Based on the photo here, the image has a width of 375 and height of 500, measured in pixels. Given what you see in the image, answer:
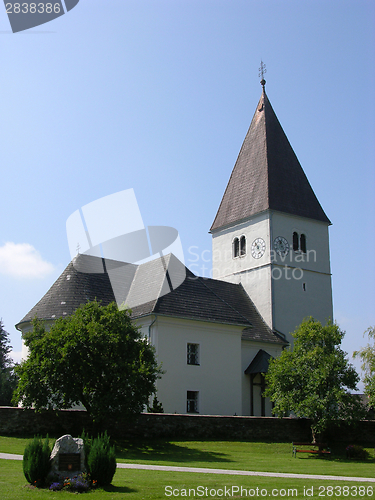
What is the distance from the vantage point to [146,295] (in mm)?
33844

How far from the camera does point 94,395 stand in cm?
2256

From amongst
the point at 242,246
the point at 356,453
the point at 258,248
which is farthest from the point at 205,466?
the point at 242,246

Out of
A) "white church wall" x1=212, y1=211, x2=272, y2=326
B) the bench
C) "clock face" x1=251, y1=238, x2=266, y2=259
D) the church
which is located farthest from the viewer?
"clock face" x1=251, y1=238, x2=266, y2=259

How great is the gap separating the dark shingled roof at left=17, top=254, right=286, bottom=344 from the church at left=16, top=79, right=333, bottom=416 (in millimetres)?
84

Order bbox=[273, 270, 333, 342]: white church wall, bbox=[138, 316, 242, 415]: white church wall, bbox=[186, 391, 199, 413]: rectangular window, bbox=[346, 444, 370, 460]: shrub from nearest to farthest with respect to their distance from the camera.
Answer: bbox=[346, 444, 370, 460]: shrub
bbox=[138, 316, 242, 415]: white church wall
bbox=[186, 391, 199, 413]: rectangular window
bbox=[273, 270, 333, 342]: white church wall

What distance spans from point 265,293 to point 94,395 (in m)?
23.0

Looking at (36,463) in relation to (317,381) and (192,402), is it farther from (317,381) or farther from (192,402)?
(192,402)

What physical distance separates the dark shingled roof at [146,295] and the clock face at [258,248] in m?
7.97

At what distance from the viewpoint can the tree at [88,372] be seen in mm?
22312

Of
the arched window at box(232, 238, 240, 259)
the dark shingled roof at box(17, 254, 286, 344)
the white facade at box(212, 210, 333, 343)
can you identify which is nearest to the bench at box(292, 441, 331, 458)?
the dark shingled roof at box(17, 254, 286, 344)

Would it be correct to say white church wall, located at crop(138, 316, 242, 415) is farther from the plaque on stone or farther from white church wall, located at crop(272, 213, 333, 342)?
the plaque on stone

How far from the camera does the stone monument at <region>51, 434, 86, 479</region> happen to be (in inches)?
501

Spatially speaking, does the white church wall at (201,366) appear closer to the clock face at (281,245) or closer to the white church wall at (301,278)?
the white church wall at (301,278)

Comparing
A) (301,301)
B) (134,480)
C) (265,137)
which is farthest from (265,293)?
(134,480)
